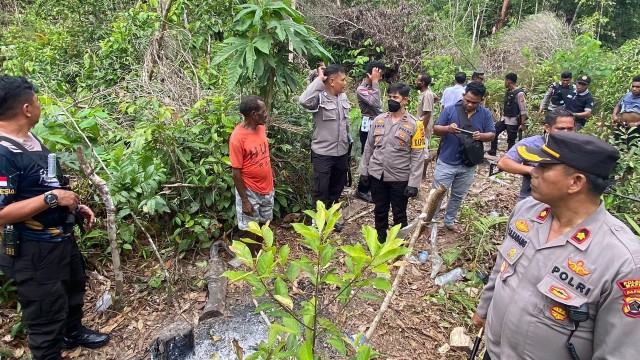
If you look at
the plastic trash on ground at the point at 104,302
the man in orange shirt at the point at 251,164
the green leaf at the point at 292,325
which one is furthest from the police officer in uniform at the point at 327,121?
the green leaf at the point at 292,325

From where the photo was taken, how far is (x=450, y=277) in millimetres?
4285

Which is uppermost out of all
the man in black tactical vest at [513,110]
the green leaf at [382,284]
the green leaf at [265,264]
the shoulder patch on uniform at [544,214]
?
the green leaf at [265,264]

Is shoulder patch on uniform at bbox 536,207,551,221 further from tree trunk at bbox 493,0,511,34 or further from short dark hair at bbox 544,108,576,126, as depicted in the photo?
tree trunk at bbox 493,0,511,34

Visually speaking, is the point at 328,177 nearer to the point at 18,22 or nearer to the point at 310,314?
the point at 310,314

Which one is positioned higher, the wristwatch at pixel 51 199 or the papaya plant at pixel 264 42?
the papaya plant at pixel 264 42

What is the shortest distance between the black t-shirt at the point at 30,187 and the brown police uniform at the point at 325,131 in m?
2.65

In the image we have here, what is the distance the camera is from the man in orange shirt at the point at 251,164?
12.7 ft

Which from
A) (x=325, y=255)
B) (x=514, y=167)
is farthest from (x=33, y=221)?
(x=514, y=167)

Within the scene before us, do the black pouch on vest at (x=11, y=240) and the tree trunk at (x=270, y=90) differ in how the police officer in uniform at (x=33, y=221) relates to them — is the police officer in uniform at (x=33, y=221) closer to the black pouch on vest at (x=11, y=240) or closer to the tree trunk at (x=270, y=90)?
the black pouch on vest at (x=11, y=240)

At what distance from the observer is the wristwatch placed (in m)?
2.58

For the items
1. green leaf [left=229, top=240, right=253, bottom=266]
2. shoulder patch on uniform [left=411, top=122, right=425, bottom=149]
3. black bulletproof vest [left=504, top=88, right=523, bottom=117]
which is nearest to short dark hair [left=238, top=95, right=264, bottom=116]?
shoulder patch on uniform [left=411, top=122, right=425, bottom=149]

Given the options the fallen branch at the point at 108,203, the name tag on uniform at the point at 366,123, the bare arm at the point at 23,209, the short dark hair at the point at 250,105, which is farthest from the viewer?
the name tag on uniform at the point at 366,123

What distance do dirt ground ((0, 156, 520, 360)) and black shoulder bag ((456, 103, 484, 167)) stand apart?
1.07 m

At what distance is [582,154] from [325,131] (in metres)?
3.20
